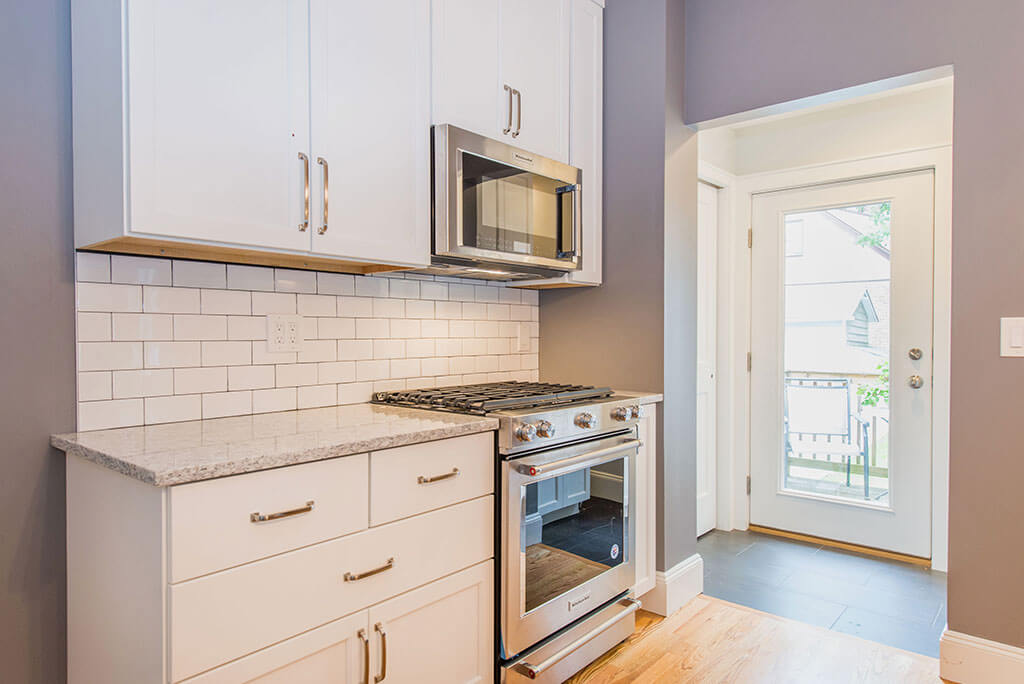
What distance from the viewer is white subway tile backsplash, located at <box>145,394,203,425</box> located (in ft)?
5.58

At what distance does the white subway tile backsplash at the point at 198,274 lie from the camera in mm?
1766

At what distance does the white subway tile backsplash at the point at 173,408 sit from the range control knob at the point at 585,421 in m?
1.16

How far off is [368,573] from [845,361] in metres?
2.92

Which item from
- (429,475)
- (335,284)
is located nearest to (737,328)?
(335,284)

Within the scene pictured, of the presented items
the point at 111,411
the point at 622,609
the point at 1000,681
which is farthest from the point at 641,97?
the point at 1000,681

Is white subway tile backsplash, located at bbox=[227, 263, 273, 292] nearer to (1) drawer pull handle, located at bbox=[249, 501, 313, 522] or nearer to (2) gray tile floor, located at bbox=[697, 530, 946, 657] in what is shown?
(1) drawer pull handle, located at bbox=[249, 501, 313, 522]

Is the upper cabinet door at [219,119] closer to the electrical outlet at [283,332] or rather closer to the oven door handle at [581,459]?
the electrical outlet at [283,332]

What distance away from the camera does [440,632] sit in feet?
5.49

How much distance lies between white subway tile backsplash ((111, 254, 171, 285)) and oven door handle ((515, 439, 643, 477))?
45.2 inches

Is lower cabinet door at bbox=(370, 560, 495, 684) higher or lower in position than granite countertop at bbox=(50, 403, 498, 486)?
lower

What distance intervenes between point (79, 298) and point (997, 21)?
2898 millimetres

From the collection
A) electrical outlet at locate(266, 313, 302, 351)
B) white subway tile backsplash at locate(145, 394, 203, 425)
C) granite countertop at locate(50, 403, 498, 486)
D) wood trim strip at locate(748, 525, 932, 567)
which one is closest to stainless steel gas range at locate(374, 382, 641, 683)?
granite countertop at locate(50, 403, 498, 486)

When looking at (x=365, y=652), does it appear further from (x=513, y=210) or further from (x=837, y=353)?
(x=837, y=353)

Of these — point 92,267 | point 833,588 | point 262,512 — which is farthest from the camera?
point 833,588
